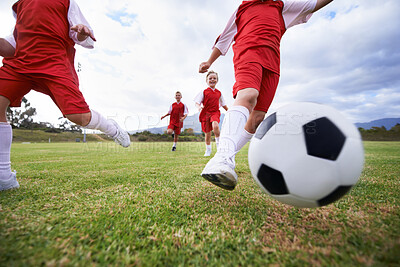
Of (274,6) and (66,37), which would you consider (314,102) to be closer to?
(274,6)

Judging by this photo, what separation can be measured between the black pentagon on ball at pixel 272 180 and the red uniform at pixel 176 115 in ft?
23.8

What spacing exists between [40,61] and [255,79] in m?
1.92

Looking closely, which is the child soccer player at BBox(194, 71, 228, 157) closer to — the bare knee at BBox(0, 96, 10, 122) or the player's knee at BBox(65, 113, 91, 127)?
the player's knee at BBox(65, 113, 91, 127)

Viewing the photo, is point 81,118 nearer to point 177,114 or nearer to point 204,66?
point 204,66

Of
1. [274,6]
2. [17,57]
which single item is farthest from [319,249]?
[17,57]

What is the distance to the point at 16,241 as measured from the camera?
794 mm

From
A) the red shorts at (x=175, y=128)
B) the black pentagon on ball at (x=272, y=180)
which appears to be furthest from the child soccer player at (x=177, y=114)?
the black pentagon on ball at (x=272, y=180)

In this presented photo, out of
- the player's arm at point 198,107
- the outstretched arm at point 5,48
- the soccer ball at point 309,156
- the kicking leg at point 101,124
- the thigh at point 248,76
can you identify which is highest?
the player's arm at point 198,107

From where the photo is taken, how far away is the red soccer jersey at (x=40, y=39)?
1567 mm

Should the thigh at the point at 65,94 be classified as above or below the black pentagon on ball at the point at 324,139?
above

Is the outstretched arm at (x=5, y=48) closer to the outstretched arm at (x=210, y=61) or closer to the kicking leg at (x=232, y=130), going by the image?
the outstretched arm at (x=210, y=61)

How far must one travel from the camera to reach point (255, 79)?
1536mm

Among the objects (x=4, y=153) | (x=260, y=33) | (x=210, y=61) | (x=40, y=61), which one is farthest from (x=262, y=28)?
(x=4, y=153)

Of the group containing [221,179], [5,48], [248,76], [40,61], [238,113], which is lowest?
[221,179]
